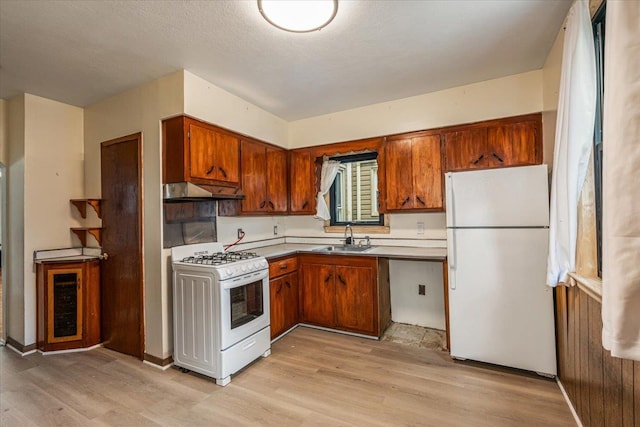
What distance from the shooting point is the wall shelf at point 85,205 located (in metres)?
3.16

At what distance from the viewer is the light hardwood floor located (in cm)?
196

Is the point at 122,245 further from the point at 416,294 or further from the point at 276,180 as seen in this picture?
the point at 416,294

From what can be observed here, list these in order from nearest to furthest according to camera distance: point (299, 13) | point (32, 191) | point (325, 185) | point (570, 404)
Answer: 1. point (299, 13)
2. point (570, 404)
3. point (32, 191)
4. point (325, 185)

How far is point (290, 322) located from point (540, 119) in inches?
131

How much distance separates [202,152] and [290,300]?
187cm

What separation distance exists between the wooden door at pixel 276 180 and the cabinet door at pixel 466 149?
2.05 metres

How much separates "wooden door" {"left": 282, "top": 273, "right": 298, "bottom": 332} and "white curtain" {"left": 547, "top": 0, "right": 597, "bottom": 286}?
96.3 inches

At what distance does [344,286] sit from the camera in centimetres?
327

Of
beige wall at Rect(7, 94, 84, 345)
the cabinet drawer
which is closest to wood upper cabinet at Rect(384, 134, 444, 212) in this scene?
the cabinet drawer

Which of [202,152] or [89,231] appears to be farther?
[89,231]

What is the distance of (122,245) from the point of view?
2.98 meters

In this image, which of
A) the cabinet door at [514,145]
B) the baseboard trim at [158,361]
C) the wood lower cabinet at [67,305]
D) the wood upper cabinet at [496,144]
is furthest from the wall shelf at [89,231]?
the cabinet door at [514,145]

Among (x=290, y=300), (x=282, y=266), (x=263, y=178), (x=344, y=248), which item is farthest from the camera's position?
(x=344, y=248)

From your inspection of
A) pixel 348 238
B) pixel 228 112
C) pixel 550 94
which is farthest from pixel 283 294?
pixel 550 94
